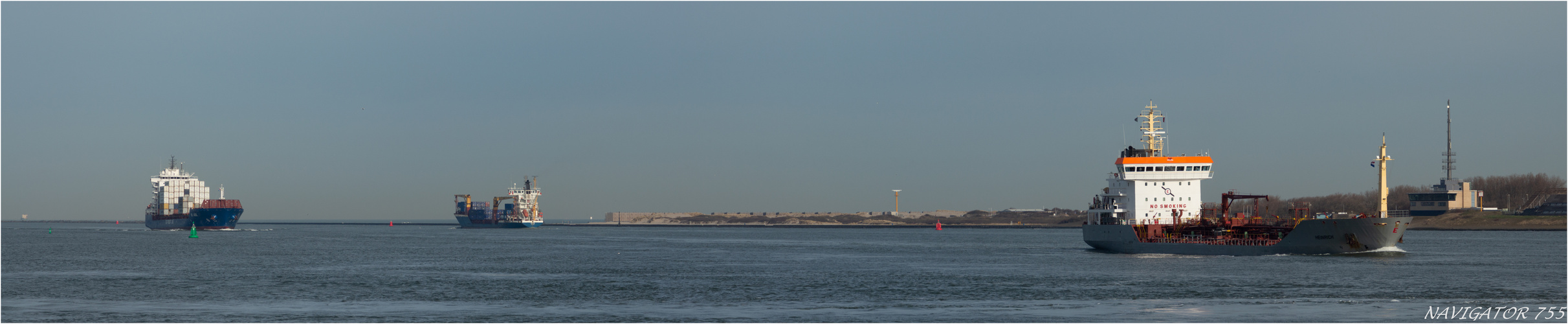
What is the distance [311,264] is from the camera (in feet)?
206

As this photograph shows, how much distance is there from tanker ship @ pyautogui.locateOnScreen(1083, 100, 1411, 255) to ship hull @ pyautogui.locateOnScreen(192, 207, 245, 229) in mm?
135668

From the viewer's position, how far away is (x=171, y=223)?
542ft

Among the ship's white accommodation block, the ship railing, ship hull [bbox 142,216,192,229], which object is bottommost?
ship hull [bbox 142,216,192,229]

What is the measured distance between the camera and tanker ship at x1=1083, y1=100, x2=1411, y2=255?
58594 mm

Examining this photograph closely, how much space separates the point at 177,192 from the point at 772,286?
159 metres

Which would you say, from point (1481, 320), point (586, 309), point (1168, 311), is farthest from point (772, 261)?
point (1481, 320)

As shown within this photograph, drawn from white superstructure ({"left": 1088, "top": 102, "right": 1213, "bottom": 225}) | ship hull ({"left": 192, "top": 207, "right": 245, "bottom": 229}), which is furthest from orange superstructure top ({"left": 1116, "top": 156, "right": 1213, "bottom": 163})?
ship hull ({"left": 192, "top": 207, "right": 245, "bottom": 229})

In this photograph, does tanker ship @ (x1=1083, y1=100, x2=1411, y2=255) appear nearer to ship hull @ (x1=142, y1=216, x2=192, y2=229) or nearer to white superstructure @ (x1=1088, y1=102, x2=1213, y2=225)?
white superstructure @ (x1=1088, y1=102, x2=1213, y2=225)

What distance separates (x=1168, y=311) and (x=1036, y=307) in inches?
161

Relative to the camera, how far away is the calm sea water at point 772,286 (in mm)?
33281

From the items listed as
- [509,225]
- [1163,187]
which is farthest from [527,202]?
[1163,187]

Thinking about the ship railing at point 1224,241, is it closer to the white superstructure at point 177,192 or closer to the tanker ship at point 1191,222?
the tanker ship at point 1191,222

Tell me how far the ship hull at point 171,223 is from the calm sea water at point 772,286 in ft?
295

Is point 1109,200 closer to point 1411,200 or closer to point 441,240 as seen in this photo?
point 441,240
